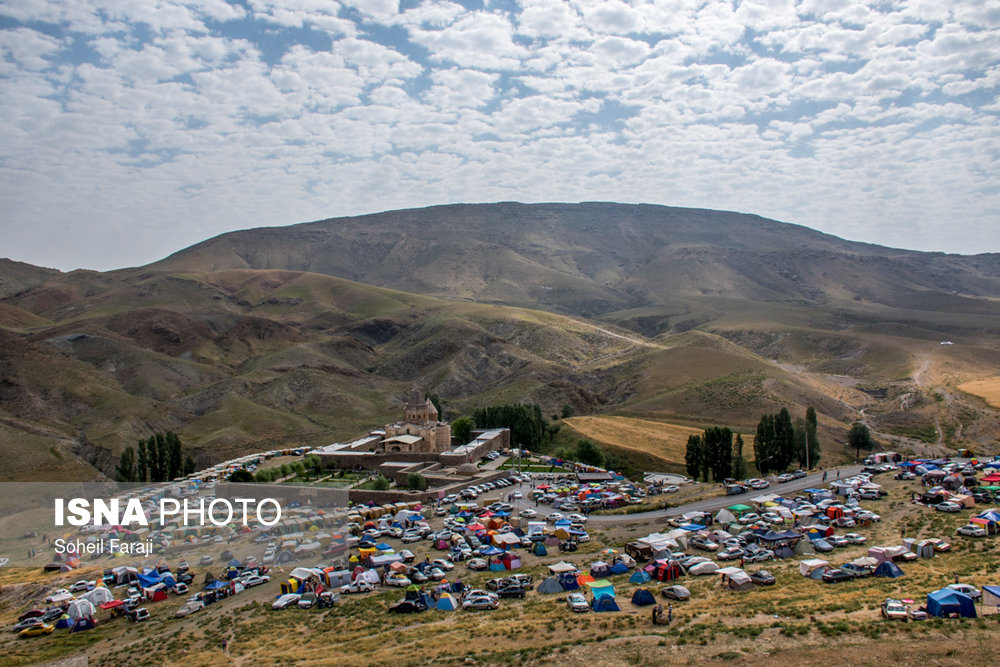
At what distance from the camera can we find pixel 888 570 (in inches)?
1158

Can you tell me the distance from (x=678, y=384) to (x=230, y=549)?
79.3 metres

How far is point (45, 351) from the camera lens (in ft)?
391

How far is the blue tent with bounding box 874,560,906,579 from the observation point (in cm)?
2922

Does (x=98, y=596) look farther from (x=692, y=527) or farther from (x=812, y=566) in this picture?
(x=812, y=566)

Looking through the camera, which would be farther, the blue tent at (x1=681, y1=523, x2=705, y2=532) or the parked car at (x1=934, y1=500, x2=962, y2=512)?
the blue tent at (x1=681, y1=523, x2=705, y2=532)

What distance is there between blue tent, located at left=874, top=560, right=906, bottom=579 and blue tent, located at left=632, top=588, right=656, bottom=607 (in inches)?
384

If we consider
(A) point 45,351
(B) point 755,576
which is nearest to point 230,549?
(B) point 755,576

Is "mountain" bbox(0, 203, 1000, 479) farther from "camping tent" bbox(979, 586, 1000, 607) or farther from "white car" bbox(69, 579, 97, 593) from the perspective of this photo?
"camping tent" bbox(979, 586, 1000, 607)

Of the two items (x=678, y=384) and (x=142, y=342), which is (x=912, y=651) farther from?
(x=142, y=342)

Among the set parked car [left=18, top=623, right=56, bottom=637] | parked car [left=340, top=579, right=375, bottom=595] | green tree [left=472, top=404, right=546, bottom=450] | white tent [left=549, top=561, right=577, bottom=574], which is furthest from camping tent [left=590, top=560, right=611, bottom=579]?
green tree [left=472, top=404, right=546, bottom=450]

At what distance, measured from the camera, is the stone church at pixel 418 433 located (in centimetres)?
6650

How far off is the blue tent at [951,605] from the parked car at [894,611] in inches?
33.7

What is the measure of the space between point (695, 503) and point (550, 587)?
61.1ft

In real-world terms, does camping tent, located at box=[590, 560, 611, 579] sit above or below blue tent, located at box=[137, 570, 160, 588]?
above
